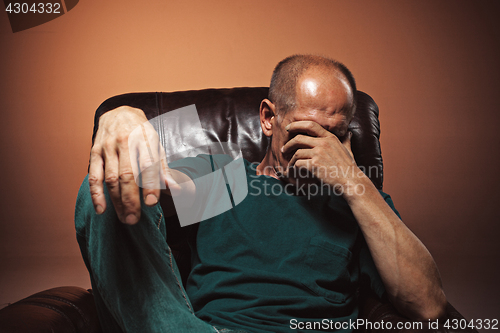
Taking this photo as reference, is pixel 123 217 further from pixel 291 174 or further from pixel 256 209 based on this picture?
pixel 291 174

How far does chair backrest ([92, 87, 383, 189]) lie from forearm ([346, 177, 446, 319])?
1.24 ft

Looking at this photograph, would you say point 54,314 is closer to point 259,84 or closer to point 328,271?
point 328,271

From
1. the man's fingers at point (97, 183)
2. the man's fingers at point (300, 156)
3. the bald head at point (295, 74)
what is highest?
the bald head at point (295, 74)

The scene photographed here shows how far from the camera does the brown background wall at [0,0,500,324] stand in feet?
7.50

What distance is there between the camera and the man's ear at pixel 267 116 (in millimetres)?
1230

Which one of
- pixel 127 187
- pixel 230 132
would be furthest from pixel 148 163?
pixel 230 132

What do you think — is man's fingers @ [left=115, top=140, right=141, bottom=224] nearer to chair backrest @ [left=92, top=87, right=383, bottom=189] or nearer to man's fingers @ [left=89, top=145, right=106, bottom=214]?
man's fingers @ [left=89, top=145, right=106, bottom=214]

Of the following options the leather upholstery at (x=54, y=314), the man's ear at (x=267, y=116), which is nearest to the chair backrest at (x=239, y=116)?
the man's ear at (x=267, y=116)

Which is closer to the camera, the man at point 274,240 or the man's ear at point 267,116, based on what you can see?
the man at point 274,240

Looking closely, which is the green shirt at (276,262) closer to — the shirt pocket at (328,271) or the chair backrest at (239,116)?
the shirt pocket at (328,271)

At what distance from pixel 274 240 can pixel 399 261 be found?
1.08 feet

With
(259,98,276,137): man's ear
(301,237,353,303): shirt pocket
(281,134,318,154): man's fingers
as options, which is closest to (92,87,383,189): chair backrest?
Result: (259,98,276,137): man's ear

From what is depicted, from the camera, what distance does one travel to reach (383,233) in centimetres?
93

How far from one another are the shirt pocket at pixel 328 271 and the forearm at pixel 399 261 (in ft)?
0.29
